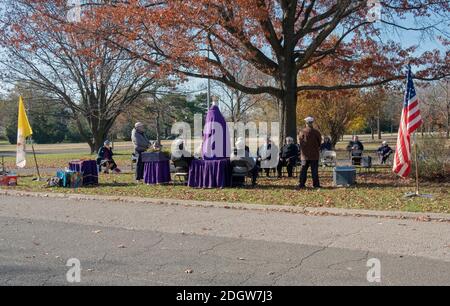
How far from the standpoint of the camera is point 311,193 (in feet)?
36.9

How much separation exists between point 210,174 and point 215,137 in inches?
42.4

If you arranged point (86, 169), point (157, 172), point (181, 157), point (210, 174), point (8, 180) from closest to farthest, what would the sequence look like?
point (210, 174), point (181, 157), point (157, 172), point (86, 169), point (8, 180)

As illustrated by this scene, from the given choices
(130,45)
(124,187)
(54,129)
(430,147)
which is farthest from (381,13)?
(54,129)

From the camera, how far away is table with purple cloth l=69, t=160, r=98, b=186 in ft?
45.8

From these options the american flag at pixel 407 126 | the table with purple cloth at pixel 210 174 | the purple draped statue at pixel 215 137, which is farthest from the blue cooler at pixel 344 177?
the purple draped statue at pixel 215 137

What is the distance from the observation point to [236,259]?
5980mm

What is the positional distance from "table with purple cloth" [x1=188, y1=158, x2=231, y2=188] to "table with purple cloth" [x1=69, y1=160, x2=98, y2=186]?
346 cm

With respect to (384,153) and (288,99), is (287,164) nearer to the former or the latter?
(288,99)

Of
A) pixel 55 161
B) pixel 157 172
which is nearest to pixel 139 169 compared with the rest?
→ pixel 157 172

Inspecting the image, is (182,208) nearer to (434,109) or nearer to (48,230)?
(48,230)

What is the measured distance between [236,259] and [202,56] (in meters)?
10.7

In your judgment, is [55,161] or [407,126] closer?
[407,126]

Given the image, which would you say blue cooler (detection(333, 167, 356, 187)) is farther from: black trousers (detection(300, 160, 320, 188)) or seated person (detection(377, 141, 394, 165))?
seated person (detection(377, 141, 394, 165))

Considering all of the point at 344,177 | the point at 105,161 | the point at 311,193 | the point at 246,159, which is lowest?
the point at 311,193
